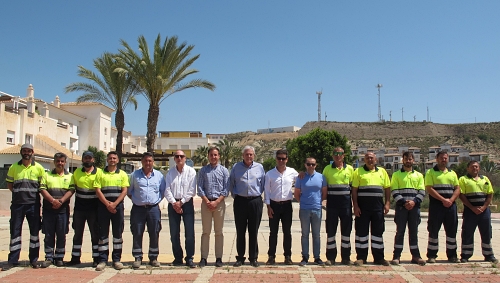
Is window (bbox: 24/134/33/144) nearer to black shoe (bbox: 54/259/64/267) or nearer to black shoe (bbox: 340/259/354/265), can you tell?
black shoe (bbox: 54/259/64/267)

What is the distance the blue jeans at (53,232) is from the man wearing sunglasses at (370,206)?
4.56m

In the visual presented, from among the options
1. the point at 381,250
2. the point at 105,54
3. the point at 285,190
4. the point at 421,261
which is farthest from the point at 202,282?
the point at 105,54

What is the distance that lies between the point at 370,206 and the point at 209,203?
2.51m

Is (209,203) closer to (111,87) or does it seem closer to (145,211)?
(145,211)

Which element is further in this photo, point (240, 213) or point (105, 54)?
point (105, 54)

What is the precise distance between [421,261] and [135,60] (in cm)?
2002

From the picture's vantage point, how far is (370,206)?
6816mm

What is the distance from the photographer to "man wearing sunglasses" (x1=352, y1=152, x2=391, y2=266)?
6.80 meters

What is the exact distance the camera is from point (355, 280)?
588 centimetres

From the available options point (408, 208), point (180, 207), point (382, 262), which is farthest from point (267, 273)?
point (408, 208)

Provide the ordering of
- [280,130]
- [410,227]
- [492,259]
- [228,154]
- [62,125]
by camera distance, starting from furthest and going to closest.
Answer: [280,130] → [228,154] → [62,125] → [492,259] → [410,227]

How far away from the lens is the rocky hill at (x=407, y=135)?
4343 inches

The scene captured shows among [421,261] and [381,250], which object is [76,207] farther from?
[421,261]

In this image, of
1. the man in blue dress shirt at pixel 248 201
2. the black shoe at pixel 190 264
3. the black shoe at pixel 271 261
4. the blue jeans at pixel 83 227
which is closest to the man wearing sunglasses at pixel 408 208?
the black shoe at pixel 271 261
